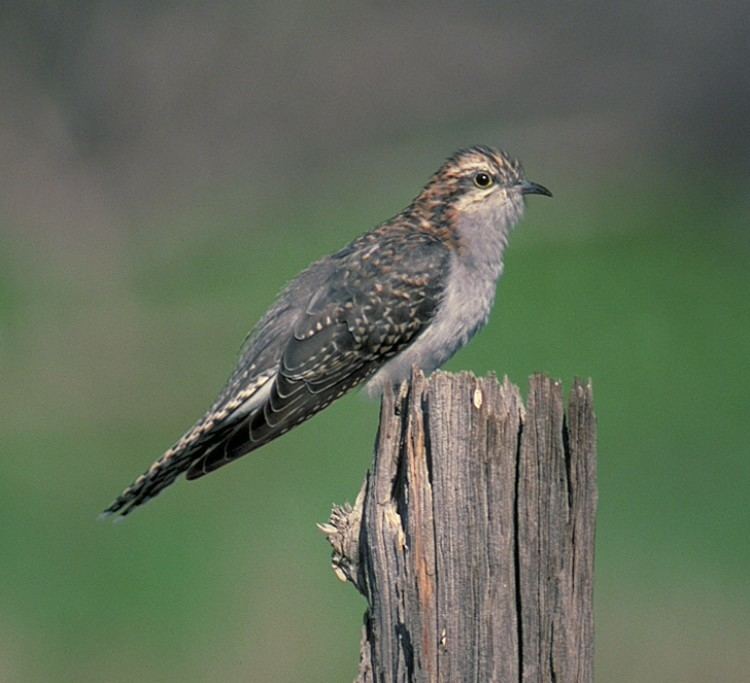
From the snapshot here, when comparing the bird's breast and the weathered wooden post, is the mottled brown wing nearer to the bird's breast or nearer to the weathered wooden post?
the bird's breast

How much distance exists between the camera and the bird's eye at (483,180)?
29.0 ft

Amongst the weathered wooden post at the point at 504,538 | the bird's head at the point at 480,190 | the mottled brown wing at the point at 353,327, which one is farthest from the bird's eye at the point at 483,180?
the weathered wooden post at the point at 504,538

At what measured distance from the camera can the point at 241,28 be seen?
27.0 metres

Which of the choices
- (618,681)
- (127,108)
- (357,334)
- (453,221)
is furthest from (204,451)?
(127,108)

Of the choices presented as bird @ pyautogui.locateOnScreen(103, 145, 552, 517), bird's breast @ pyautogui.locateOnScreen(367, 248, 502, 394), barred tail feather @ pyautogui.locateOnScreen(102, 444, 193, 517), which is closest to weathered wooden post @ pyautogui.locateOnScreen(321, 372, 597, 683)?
barred tail feather @ pyautogui.locateOnScreen(102, 444, 193, 517)

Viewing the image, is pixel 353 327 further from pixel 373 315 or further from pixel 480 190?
pixel 480 190

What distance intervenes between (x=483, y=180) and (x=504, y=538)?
4088mm

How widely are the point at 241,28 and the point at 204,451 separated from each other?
19863mm

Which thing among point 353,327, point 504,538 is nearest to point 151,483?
point 353,327

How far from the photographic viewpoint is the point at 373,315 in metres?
8.26

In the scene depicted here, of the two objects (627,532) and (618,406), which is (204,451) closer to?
(627,532)

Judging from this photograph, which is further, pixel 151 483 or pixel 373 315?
pixel 373 315

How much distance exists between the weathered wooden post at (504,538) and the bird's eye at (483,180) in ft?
12.6

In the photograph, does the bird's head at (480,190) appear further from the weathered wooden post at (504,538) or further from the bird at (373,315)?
the weathered wooden post at (504,538)
